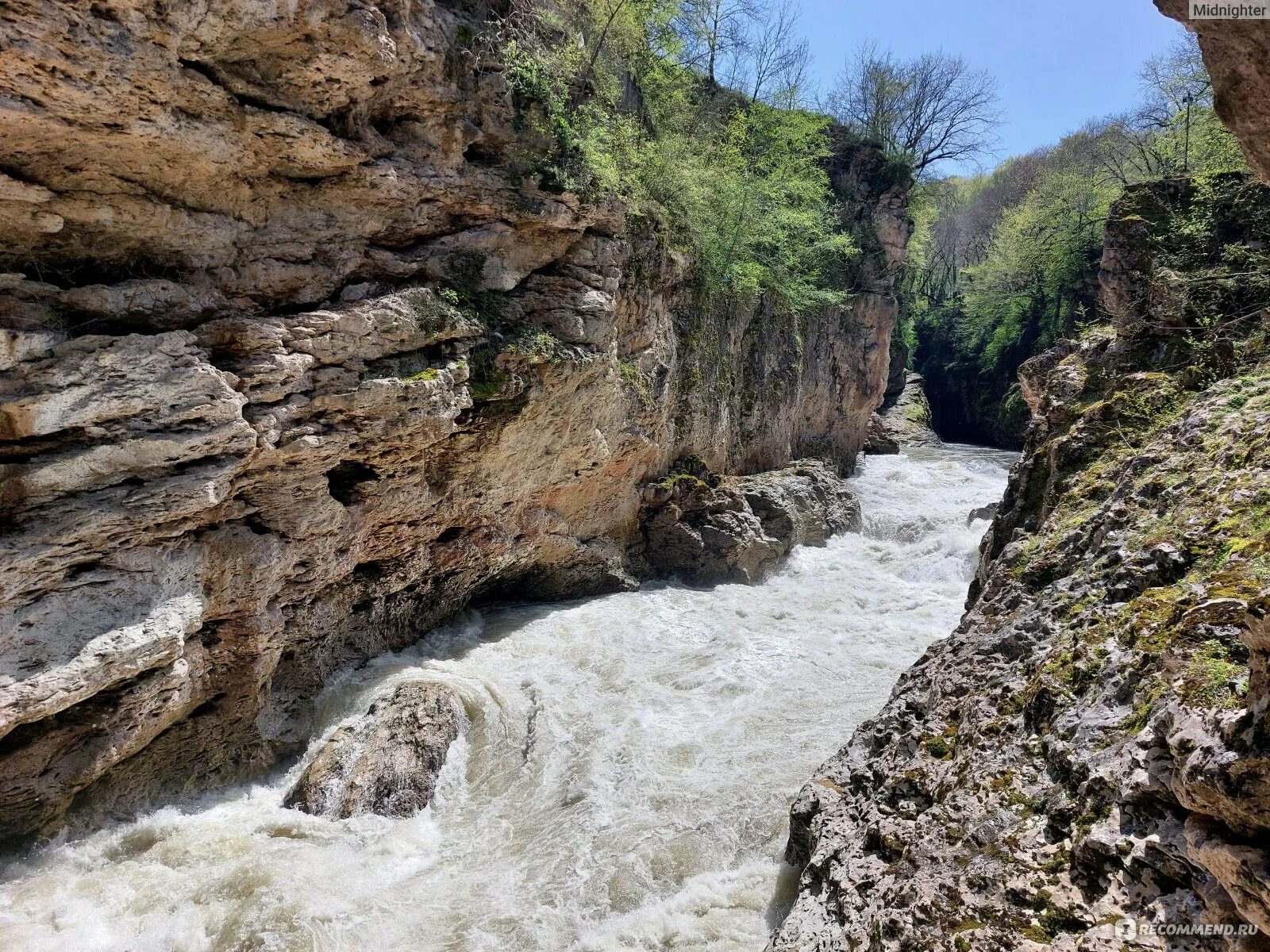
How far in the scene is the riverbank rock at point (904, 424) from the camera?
2870cm

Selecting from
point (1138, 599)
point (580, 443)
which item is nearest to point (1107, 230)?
point (1138, 599)

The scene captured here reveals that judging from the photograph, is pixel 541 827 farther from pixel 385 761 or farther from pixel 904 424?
pixel 904 424

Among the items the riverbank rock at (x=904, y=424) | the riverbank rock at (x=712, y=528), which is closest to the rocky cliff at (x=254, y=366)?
the riverbank rock at (x=712, y=528)

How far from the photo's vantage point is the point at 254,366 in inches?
303

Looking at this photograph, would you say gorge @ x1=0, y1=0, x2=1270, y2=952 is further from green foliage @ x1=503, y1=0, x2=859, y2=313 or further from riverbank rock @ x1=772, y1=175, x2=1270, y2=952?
green foliage @ x1=503, y1=0, x2=859, y2=313

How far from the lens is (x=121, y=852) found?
22.3 ft

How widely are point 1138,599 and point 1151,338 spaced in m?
5.10

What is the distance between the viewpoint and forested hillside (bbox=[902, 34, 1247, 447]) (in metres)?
22.0

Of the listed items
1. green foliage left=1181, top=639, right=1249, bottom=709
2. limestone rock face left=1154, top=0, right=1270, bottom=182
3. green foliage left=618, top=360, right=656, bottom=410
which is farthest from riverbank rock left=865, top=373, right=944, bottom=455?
limestone rock face left=1154, top=0, right=1270, bottom=182

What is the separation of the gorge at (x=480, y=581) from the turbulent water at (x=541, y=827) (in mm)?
51

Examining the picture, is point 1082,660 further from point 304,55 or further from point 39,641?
point 304,55

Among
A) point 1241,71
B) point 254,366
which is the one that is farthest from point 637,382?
point 1241,71

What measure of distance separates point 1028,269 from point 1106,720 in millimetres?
33787

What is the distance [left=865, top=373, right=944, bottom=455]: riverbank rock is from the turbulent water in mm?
17764
